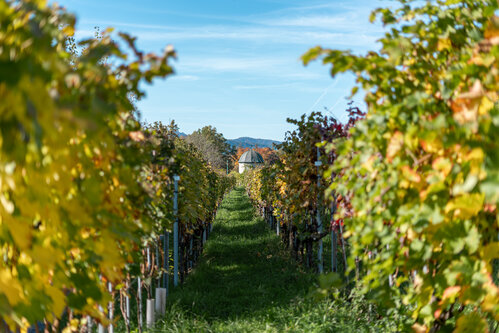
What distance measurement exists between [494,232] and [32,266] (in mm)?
2107

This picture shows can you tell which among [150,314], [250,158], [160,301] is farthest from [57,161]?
[250,158]

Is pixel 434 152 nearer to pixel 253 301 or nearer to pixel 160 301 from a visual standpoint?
pixel 160 301

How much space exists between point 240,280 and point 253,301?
1.33m

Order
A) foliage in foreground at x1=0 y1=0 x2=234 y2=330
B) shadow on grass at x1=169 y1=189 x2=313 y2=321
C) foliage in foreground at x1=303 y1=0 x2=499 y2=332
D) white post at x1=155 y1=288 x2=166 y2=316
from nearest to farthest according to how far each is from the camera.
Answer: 1. foliage in foreground at x1=0 y1=0 x2=234 y2=330
2. foliage in foreground at x1=303 y1=0 x2=499 y2=332
3. white post at x1=155 y1=288 x2=166 y2=316
4. shadow on grass at x1=169 y1=189 x2=313 y2=321

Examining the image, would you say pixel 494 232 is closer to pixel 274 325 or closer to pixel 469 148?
pixel 469 148

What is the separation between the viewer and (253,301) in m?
6.29

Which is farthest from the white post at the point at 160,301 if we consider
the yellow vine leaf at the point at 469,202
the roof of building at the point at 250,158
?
the roof of building at the point at 250,158

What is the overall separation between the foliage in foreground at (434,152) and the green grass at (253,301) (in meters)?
2.67

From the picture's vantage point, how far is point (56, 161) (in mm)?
1489

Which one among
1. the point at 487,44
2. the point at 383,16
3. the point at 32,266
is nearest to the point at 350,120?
the point at 383,16

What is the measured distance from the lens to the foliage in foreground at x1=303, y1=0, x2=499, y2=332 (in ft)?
5.62

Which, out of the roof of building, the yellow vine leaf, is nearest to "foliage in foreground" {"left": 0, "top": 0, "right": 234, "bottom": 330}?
the yellow vine leaf

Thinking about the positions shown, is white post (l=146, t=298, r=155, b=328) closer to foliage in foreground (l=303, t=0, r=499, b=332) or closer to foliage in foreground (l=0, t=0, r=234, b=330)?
foliage in foreground (l=0, t=0, r=234, b=330)

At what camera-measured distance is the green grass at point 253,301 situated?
4875 mm
